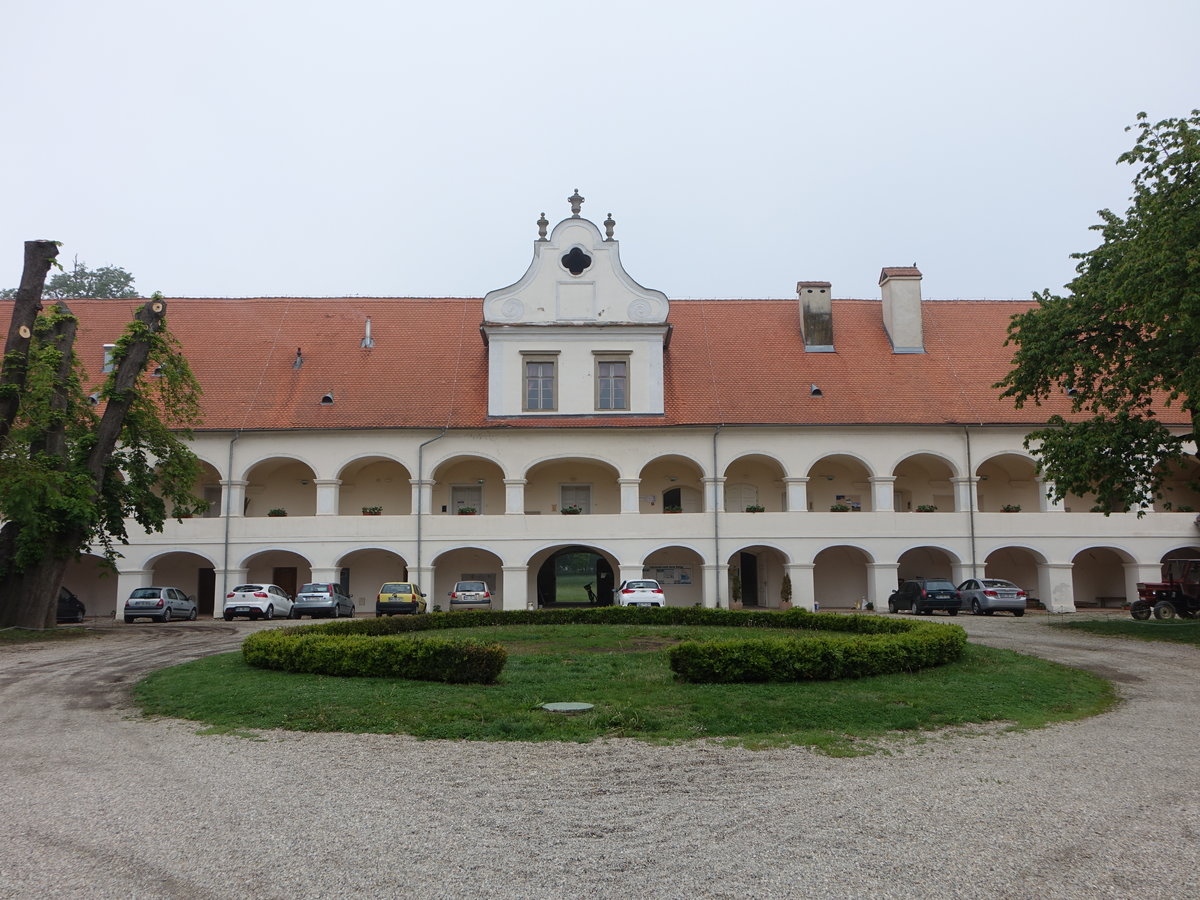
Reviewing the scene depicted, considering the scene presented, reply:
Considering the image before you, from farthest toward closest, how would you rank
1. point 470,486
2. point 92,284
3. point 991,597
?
point 92,284
point 470,486
point 991,597

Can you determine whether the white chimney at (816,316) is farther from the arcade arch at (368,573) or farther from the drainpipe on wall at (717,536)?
the arcade arch at (368,573)

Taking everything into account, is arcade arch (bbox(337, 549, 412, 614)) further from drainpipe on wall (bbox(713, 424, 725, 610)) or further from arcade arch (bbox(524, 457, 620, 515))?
drainpipe on wall (bbox(713, 424, 725, 610))

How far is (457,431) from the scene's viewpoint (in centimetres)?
3300

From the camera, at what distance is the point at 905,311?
122ft

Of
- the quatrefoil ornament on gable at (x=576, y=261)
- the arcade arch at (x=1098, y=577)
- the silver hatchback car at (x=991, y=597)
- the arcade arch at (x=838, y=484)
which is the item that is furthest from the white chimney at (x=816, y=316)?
the arcade arch at (x=1098, y=577)

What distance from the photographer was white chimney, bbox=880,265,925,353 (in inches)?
1452

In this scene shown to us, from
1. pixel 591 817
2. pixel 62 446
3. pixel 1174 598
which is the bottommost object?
pixel 591 817

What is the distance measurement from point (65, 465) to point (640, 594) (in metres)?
15.5

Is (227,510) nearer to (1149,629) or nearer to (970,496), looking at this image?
(970,496)

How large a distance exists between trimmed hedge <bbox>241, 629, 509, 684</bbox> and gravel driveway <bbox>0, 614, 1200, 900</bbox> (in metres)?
3.20

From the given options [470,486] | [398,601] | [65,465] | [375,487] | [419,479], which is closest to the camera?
[65,465]

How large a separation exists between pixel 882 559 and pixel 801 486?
3.61 metres

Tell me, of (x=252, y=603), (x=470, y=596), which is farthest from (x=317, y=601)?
(x=470, y=596)

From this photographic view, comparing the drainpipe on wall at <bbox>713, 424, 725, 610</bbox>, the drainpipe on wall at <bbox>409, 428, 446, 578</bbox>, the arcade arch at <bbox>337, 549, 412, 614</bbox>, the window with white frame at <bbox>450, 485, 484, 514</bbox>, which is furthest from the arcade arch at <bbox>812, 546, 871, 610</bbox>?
the arcade arch at <bbox>337, 549, 412, 614</bbox>
